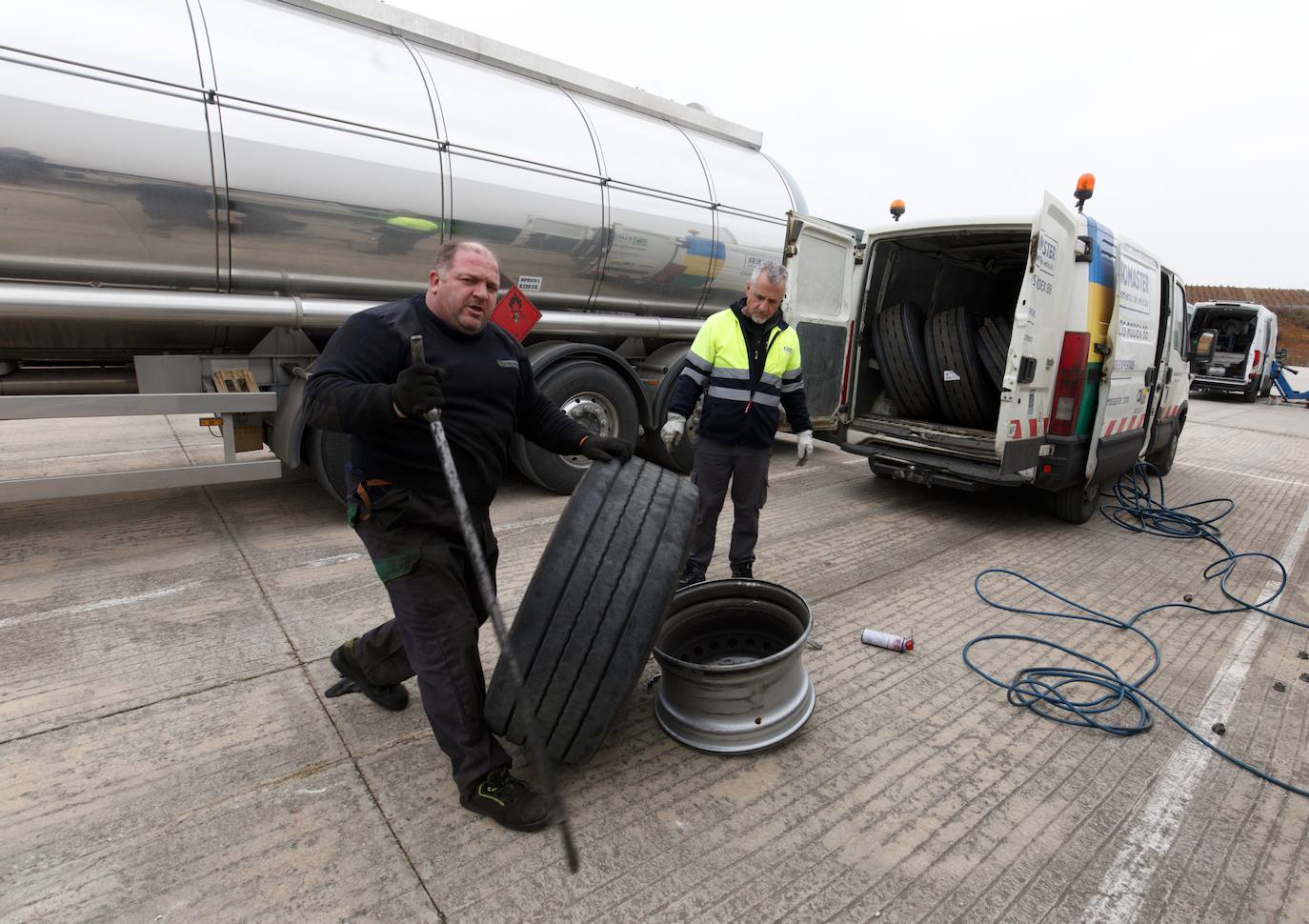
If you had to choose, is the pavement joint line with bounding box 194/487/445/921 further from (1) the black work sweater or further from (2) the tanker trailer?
(1) the black work sweater

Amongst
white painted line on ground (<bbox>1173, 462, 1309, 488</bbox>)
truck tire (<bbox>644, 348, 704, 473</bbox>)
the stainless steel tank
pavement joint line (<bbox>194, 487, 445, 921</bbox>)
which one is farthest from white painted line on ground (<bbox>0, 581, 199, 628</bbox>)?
white painted line on ground (<bbox>1173, 462, 1309, 488</bbox>)

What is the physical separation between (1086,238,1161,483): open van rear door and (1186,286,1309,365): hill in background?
3250 centimetres

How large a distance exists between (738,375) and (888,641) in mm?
1483

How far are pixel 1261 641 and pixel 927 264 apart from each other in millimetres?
3912

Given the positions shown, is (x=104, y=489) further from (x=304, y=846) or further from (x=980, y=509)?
(x=980, y=509)

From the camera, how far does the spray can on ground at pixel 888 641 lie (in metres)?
3.29

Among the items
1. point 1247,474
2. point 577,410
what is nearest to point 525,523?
point 577,410

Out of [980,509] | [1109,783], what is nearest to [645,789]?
[1109,783]

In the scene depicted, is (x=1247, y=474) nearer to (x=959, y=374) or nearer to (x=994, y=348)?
(x=994, y=348)

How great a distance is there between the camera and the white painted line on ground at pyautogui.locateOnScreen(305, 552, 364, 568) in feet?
13.3

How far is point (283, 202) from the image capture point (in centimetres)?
391

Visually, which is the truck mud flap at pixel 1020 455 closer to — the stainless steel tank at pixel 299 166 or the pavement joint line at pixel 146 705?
the stainless steel tank at pixel 299 166

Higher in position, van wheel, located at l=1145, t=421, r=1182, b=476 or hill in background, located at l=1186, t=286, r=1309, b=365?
hill in background, located at l=1186, t=286, r=1309, b=365

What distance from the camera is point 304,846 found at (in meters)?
2.01
